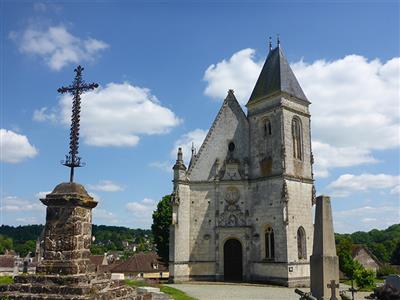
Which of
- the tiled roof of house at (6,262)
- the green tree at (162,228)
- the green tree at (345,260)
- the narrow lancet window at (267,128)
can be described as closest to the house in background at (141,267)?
the green tree at (162,228)

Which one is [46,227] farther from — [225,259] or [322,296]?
[225,259]

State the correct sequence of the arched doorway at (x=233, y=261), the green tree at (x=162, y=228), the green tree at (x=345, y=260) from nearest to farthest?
1. the arched doorway at (x=233, y=261)
2. the green tree at (x=345, y=260)
3. the green tree at (x=162, y=228)

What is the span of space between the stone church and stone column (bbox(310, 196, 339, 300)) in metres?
13.4

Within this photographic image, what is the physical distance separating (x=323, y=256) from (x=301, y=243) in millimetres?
15754

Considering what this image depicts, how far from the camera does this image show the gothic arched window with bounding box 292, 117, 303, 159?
1198 inches

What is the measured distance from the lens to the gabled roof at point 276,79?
31.1 m

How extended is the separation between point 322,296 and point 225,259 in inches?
711

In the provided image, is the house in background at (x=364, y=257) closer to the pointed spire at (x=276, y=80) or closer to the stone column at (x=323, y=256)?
the pointed spire at (x=276, y=80)

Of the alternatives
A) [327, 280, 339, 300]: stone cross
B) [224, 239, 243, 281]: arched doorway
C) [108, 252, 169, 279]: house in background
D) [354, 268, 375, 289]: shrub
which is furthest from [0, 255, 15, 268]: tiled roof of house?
[327, 280, 339, 300]: stone cross

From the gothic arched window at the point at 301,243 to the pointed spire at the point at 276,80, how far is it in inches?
412

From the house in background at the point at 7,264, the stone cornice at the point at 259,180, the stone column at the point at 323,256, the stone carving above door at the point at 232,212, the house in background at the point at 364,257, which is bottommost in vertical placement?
the house in background at the point at 7,264

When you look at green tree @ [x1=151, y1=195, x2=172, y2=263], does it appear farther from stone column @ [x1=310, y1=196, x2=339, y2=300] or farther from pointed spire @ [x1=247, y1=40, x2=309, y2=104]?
stone column @ [x1=310, y1=196, x2=339, y2=300]

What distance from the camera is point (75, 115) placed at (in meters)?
12.7

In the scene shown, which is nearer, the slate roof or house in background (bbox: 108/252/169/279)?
house in background (bbox: 108/252/169/279)
